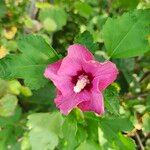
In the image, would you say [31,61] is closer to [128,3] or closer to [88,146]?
[88,146]

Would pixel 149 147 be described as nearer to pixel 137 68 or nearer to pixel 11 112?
pixel 137 68

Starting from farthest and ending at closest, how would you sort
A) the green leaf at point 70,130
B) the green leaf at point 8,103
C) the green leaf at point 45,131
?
the green leaf at point 8,103 < the green leaf at point 45,131 < the green leaf at point 70,130

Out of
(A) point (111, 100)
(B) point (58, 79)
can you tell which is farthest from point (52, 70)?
(A) point (111, 100)

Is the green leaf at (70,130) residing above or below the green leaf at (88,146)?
above

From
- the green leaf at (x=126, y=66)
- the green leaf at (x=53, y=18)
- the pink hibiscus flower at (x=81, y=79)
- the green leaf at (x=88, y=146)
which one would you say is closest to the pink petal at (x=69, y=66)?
the pink hibiscus flower at (x=81, y=79)

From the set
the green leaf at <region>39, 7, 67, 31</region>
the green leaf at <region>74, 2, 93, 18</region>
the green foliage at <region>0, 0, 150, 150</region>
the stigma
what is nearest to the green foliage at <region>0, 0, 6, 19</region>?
the green foliage at <region>0, 0, 150, 150</region>

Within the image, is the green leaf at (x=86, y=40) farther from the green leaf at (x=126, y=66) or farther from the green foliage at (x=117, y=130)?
the green leaf at (x=126, y=66)

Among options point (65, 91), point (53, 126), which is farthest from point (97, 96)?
point (53, 126)
